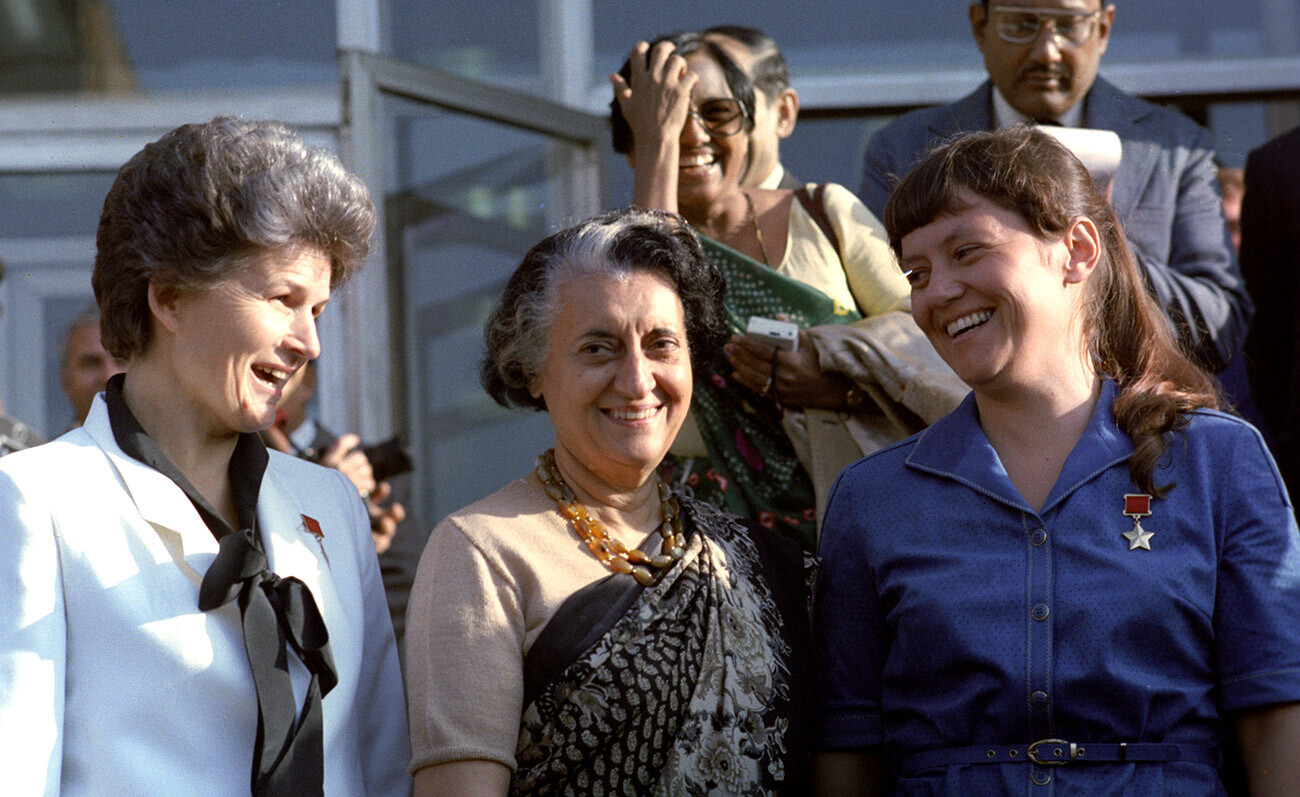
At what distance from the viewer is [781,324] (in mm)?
2977

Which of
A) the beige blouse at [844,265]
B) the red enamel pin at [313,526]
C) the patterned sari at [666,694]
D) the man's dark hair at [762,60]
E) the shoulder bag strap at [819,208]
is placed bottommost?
the patterned sari at [666,694]

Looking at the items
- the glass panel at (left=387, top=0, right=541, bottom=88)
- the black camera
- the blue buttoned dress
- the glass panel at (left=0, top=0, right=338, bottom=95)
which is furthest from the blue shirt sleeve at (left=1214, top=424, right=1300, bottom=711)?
the glass panel at (left=0, top=0, right=338, bottom=95)

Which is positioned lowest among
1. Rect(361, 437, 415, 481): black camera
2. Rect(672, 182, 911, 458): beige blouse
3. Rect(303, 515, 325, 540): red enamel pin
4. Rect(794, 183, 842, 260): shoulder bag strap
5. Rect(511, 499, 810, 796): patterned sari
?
Rect(361, 437, 415, 481): black camera

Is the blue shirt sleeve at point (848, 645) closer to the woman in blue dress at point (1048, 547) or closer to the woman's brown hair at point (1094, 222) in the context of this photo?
the woman in blue dress at point (1048, 547)

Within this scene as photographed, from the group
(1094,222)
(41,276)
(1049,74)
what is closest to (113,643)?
(1094,222)

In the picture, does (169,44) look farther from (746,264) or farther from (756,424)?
(756,424)

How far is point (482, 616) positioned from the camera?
7.81 ft

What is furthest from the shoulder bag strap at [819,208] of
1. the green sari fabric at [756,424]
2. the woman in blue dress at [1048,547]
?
the woman in blue dress at [1048,547]

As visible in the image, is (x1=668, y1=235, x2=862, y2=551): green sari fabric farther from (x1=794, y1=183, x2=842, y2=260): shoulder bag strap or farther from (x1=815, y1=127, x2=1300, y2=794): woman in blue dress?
(x1=815, y1=127, x2=1300, y2=794): woman in blue dress

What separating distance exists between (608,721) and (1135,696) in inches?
32.8

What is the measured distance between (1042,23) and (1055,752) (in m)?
1.95

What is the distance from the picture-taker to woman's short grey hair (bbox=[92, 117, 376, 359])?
212cm

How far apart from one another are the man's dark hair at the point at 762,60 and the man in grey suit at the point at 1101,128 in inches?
14.3

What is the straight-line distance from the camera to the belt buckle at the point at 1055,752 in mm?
2238
